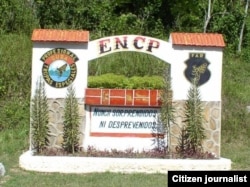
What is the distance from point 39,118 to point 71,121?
491 millimetres

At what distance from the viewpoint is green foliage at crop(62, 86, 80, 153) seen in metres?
9.36

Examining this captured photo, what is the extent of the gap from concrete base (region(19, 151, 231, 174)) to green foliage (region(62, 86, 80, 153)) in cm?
39

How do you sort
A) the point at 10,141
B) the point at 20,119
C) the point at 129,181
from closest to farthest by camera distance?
1. the point at 129,181
2. the point at 10,141
3. the point at 20,119

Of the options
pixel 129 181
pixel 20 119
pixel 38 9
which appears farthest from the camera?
pixel 38 9

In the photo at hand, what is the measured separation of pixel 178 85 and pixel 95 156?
171 centimetres

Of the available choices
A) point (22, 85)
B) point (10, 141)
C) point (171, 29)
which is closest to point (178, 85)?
point (10, 141)

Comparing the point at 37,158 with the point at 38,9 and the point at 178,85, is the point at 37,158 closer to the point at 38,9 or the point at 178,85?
the point at 178,85

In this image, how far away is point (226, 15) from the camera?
17.6 metres

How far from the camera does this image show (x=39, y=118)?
367 inches

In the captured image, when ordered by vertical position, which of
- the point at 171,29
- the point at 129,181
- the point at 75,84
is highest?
the point at 171,29

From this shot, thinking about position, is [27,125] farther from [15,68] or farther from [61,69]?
[61,69]

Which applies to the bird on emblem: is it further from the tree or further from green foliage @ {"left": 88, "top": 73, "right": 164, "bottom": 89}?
the tree

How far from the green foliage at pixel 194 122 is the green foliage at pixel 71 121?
1.68m

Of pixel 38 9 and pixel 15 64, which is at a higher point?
pixel 38 9
